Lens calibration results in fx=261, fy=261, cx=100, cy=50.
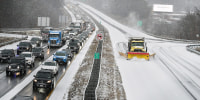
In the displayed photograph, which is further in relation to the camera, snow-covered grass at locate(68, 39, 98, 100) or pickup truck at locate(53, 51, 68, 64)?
pickup truck at locate(53, 51, 68, 64)

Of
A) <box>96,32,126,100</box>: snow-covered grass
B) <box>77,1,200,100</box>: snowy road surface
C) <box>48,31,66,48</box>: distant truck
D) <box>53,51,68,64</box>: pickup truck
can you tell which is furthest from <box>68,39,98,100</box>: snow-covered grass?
<box>48,31,66,48</box>: distant truck

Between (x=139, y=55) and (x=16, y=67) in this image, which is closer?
(x=16, y=67)

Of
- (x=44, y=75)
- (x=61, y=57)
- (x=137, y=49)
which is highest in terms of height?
(x=137, y=49)

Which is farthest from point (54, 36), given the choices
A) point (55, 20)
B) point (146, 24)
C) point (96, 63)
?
point (146, 24)

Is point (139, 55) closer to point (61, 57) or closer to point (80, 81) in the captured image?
point (61, 57)

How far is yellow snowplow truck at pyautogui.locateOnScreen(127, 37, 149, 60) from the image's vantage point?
128ft

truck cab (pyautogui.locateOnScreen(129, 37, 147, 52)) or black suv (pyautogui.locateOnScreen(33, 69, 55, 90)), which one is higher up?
truck cab (pyautogui.locateOnScreen(129, 37, 147, 52))

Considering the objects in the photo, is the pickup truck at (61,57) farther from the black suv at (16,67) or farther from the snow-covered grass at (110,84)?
the black suv at (16,67)

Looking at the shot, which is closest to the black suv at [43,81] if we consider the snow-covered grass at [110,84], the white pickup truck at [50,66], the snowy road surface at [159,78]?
the snow-covered grass at [110,84]

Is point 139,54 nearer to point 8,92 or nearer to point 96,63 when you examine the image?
point 96,63

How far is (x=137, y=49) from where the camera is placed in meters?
40.1

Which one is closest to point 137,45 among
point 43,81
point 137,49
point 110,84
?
point 137,49

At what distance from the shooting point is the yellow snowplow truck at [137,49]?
38969mm

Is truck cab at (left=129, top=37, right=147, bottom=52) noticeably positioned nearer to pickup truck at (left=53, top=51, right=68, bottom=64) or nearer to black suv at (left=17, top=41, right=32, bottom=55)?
pickup truck at (left=53, top=51, right=68, bottom=64)
